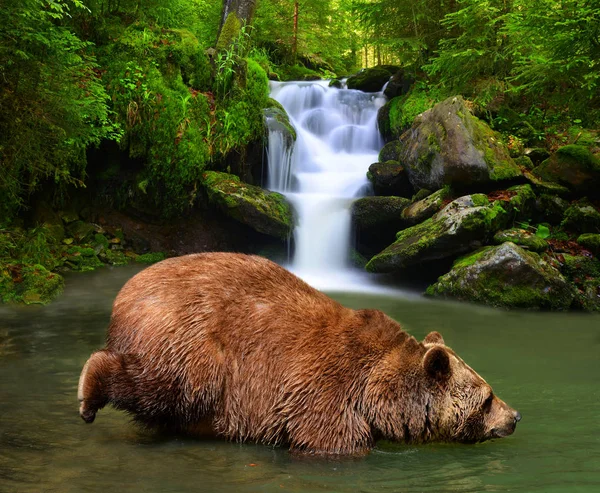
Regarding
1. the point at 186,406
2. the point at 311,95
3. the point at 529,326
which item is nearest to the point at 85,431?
the point at 186,406

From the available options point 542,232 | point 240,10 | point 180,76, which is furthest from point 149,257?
point 542,232

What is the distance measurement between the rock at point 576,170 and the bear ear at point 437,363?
8811 millimetres

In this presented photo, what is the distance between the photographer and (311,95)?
18.9 m

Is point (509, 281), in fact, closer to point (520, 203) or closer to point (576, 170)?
point (520, 203)

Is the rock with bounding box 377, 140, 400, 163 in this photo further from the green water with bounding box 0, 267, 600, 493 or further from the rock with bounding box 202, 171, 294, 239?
the green water with bounding box 0, 267, 600, 493

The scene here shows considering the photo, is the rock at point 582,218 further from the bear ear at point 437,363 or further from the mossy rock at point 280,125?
the bear ear at point 437,363

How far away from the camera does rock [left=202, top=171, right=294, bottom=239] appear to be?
13.2 meters

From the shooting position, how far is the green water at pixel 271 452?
140 inches

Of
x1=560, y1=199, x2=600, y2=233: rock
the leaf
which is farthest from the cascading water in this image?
x1=560, y1=199, x2=600, y2=233: rock

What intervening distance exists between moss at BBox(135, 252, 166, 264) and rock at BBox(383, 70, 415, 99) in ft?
27.2

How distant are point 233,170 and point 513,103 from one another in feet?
23.4

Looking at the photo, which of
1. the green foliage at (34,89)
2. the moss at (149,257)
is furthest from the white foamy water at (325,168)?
the green foliage at (34,89)

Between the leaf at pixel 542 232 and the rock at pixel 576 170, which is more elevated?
the rock at pixel 576 170

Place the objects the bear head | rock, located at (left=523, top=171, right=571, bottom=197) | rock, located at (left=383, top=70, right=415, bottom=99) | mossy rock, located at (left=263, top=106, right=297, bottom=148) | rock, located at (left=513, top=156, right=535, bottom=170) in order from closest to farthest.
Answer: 1. the bear head
2. rock, located at (left=523, top=171, right=571, bottom=197)
3. rock, located at (left=513, top=156, right=535, bottom=170)
4. mossy rock, located at (left=263, top=106, right=297, bottom=148)
5. rock, located at (left=383, top=70, right=415, bottom=99)
